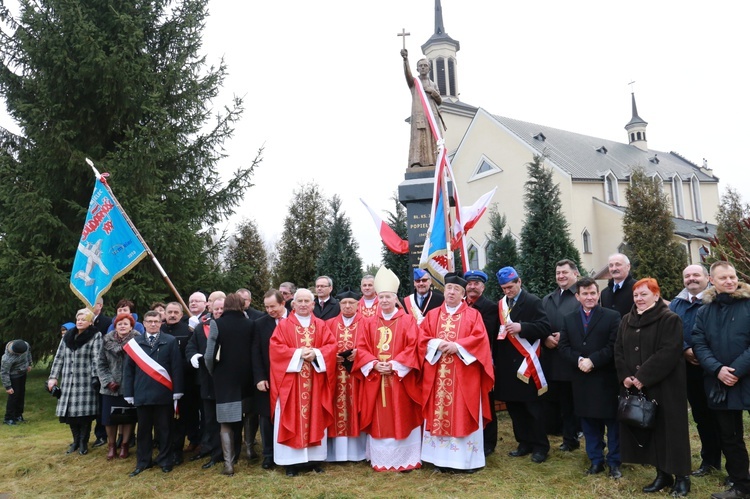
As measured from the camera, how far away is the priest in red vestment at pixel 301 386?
592cm

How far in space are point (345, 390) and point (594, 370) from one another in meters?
2.63

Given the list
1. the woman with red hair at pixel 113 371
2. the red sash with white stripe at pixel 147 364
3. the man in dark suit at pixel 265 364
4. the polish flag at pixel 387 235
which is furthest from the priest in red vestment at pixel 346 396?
the polish flag at pixel 387 235

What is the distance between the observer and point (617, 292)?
620cm

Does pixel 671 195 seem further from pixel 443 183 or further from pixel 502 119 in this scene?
pixel 443 183

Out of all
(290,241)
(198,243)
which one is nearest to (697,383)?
(198,243)

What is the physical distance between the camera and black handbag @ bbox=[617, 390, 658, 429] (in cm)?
475

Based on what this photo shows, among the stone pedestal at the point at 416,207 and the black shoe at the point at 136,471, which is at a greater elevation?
the stone pedestal at the point at 416,207

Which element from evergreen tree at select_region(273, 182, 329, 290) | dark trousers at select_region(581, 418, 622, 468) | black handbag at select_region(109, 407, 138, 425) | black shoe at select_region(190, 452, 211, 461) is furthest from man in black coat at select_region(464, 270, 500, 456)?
evergreen tree at select_region(273, 182, 329, 290)

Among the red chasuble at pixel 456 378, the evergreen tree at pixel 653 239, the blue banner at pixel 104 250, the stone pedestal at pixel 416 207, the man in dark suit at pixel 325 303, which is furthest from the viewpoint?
the evergreen tree at pixel 653 239

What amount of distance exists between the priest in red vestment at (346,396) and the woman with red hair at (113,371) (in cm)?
269

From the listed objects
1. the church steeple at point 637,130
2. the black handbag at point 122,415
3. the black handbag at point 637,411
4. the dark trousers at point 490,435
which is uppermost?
the church steeple at point 637,130

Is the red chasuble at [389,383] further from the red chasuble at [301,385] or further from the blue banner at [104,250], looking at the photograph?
the blue banner at [104,250]

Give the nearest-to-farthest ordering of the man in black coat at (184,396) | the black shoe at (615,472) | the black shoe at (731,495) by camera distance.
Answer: the black shoe at (731,495), the black shoe at (615,472), the man in black coat at (184,396)

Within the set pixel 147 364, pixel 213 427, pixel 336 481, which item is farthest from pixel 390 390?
pixel 147 364
